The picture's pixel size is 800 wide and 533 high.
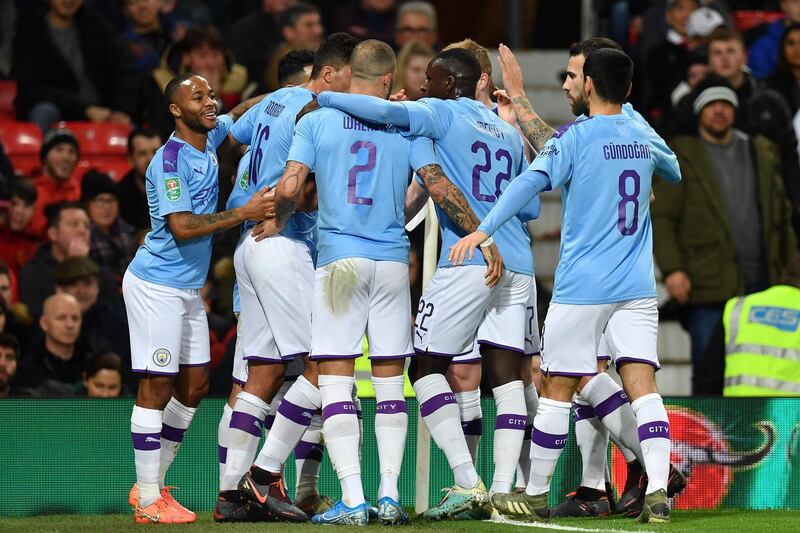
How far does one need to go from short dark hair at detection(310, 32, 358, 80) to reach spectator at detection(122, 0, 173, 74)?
632cm

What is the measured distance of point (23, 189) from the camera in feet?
38.3

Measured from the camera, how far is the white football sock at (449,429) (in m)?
7.34

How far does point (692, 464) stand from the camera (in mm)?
8500

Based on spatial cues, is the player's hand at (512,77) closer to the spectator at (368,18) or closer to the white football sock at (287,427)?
the white football sock at (287,427)

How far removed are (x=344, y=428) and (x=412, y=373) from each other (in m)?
0.65

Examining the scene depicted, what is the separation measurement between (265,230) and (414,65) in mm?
4174

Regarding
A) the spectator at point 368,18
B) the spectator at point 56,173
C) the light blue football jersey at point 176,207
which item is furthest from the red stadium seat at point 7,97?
the light blue football jersey at point 176,207

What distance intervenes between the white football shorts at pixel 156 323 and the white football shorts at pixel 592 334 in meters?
1.77

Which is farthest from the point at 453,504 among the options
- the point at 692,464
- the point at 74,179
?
the point at 74,179

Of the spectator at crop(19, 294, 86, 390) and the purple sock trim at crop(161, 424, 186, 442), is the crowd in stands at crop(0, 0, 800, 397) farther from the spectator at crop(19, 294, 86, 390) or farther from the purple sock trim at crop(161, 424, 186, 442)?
the purple sock trim at crop(161, 424, 186, 442)

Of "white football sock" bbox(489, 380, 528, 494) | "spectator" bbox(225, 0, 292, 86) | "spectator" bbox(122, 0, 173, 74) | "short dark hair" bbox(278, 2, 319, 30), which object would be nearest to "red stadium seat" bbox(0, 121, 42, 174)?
"spectator" bbox(122, 0, 173, 74)

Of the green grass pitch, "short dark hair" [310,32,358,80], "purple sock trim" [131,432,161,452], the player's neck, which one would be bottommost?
the green grass pitch

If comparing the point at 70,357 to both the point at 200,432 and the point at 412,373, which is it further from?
the point at 412,373

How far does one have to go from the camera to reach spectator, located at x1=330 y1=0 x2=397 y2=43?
562 inches
